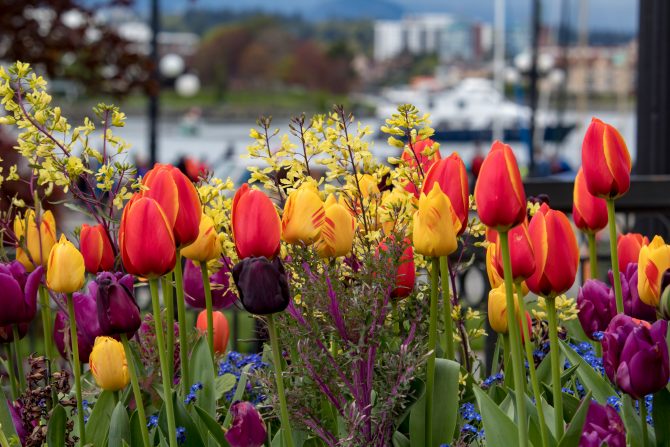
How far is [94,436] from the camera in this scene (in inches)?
82.6

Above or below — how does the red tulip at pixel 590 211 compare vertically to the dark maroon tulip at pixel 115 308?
above

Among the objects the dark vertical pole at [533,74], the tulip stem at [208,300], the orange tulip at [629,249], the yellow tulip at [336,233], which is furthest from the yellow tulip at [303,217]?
the dark vertical pole at [533,74]

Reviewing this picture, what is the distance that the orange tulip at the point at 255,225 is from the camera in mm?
1837

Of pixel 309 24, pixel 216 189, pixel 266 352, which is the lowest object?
pixel 266 352

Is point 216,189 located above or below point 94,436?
above

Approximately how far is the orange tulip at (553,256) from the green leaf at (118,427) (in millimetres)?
691

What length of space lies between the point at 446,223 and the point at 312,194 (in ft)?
0.80

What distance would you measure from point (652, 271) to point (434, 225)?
0.40m

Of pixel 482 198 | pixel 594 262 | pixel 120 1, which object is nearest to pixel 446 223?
pixel 482 198

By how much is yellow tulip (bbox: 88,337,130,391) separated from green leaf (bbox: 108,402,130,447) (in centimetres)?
8

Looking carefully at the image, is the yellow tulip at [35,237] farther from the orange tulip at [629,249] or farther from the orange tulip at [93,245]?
the orange tulip at [629,249]

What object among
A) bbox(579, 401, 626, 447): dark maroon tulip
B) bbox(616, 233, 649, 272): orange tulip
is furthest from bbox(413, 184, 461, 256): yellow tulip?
bbox(616, 233, 649, 272): orange tulip

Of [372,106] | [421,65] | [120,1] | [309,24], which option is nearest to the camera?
[120,1]

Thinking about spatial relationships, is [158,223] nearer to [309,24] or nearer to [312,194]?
[312,194]
